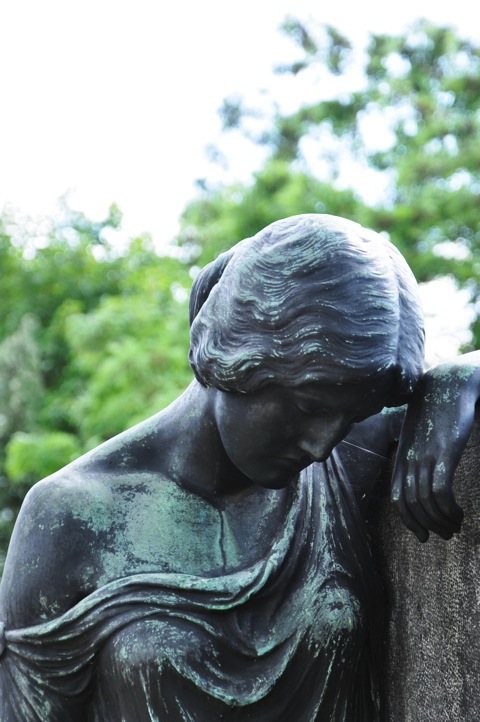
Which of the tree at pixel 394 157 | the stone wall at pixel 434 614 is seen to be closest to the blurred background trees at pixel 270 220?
the tree at pixel 394 157

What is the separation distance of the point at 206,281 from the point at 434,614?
29.5 inches

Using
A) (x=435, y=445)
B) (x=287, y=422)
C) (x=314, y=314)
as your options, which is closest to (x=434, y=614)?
(x=435, y=445)

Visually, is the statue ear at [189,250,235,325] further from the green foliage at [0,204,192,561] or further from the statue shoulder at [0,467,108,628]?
the green foliage at [0,204,192,561]

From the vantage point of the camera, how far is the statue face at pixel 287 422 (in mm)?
1817

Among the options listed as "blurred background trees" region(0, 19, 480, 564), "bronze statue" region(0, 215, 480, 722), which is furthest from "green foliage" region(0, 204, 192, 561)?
"bronze statue" region(0, 215, 480, 722)

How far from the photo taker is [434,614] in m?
2.05

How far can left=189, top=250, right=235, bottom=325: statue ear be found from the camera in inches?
83.7

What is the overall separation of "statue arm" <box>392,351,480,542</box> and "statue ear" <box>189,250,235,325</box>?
44cm

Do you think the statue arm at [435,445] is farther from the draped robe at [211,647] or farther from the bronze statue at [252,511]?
the draped robe at [211,647]

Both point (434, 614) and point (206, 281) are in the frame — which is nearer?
point (434, 614)

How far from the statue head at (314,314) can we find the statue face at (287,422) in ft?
0.09

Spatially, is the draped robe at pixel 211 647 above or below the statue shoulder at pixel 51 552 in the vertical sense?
below

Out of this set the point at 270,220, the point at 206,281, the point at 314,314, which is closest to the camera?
the point at 314,314

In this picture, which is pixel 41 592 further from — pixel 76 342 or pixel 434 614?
pixel 76 342
